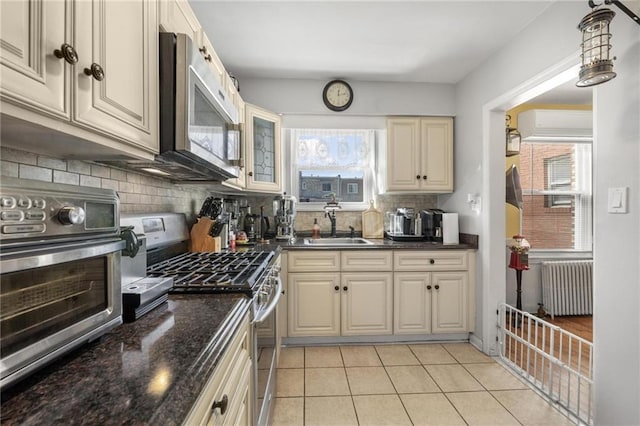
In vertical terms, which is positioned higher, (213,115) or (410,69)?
(410,69)

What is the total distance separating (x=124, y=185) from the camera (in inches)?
54.6

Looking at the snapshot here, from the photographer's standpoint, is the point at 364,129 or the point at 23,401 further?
the point at 364,129

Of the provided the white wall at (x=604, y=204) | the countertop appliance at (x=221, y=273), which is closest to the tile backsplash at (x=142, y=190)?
the countertop appliance at (x=221, y=273)

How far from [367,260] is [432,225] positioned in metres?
0.81

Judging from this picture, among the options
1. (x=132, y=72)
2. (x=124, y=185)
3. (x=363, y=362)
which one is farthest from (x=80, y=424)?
(x=363, y=362)

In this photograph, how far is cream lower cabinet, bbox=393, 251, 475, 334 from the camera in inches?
102

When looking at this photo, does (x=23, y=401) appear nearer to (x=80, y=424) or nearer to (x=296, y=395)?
(x=80, y=424)

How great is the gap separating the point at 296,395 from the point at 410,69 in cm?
277

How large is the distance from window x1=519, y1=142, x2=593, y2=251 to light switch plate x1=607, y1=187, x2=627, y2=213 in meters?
2.20

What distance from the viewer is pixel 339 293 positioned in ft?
8.38

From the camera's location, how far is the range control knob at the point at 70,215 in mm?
573

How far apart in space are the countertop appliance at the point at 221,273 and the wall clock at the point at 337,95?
171 centimetres

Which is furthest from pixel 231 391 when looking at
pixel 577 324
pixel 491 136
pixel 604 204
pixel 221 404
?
pixel 577 324

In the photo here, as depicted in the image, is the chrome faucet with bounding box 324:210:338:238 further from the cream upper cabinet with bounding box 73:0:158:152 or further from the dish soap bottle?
the cream upper cabinet with bounding box 73:0:158:152
